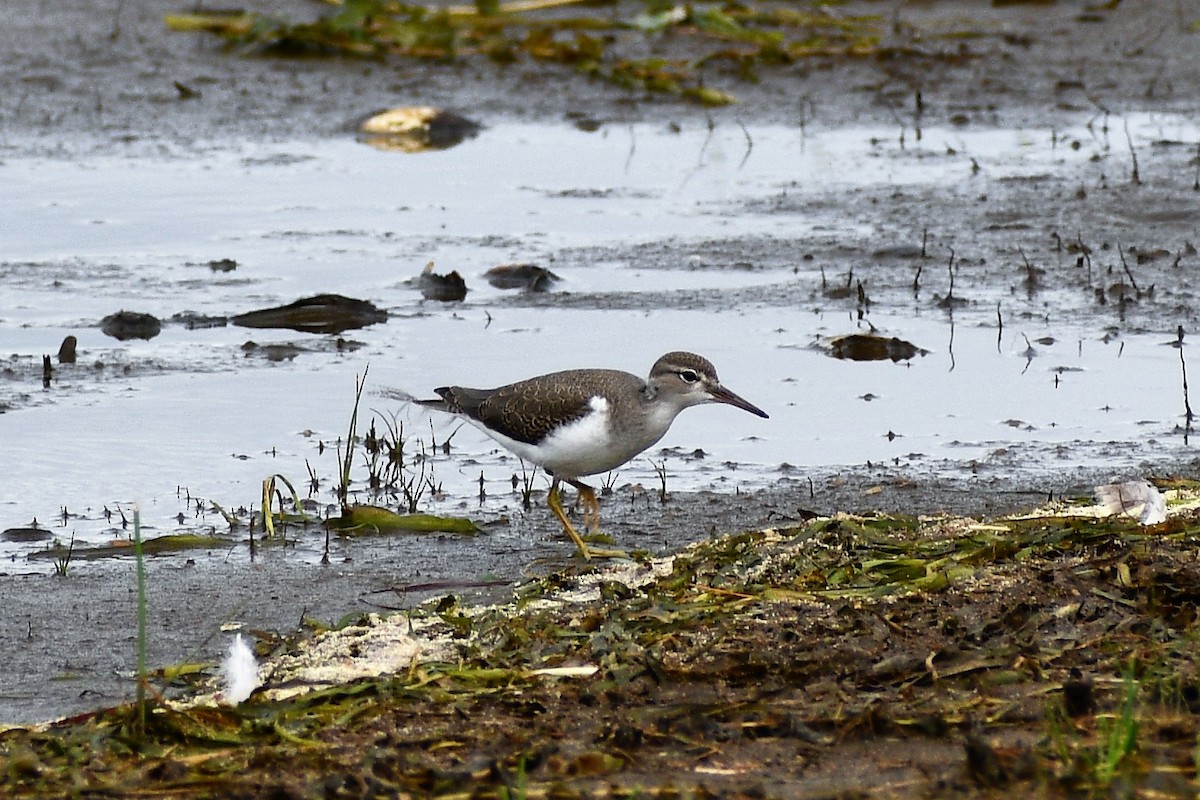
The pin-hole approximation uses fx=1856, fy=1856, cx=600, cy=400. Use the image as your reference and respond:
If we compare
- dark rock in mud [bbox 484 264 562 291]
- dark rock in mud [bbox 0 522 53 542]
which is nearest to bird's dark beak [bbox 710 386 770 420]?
dark rock in mud [bbox 0 522 53 542]

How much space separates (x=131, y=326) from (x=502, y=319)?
1.72m

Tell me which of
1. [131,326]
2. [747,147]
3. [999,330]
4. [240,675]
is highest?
[747,147]

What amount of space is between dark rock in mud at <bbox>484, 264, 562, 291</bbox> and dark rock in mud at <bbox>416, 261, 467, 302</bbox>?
233 millimetres

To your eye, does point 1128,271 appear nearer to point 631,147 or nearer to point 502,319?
point 502,319

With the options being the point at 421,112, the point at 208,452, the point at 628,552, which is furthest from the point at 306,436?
the point at 421,112

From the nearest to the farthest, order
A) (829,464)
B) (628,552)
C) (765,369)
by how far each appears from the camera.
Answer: (628,552), (829,464), (765,369)

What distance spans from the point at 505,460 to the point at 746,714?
137 inches

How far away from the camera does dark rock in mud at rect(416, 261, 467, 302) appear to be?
30.2ft

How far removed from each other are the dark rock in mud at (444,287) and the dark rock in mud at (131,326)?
140 centimetres

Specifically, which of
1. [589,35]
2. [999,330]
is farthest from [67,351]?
[589,35]

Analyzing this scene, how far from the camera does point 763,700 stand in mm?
4035

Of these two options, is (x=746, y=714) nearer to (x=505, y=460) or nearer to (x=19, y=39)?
(x=505, y=460)

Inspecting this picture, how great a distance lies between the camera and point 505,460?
7336 mm

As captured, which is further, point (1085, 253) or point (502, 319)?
point (1085, 253)
